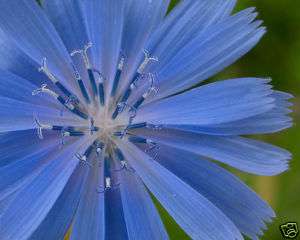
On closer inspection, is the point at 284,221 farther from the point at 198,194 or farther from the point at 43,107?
the point at 43,107

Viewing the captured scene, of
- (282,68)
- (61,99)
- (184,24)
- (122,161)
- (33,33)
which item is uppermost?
(282,68)

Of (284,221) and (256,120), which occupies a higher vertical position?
(256,120)

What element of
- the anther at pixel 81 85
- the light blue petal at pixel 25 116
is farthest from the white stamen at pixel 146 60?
the light blue petal at pixel 25 116

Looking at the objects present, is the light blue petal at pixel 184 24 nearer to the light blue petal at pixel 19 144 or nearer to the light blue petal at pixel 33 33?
the light blue petal at pixel 33 33

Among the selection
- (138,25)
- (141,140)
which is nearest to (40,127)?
(141,140)

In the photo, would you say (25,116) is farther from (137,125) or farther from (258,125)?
(258,125)

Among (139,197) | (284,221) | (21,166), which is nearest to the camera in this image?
(21,166)

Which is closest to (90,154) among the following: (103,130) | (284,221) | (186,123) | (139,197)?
(103,130)

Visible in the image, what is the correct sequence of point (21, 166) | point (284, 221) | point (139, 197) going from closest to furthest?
1. point (21, 166)
2. point (139, 197)
3. point (284, 221)

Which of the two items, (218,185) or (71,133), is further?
(218,185)
